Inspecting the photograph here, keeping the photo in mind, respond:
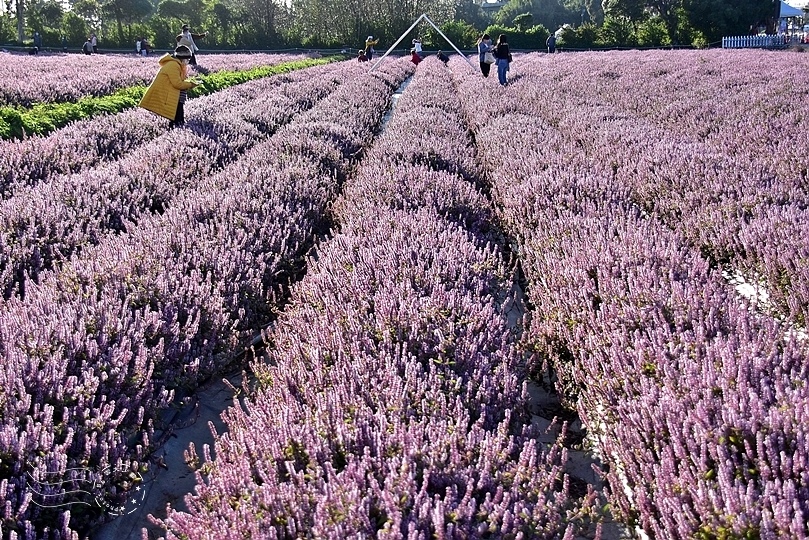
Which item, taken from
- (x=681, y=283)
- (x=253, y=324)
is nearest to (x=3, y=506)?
(x=253, y=324)

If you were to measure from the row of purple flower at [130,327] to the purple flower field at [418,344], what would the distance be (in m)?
0.02

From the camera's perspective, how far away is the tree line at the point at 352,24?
137 feet

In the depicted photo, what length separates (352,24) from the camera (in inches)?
2058

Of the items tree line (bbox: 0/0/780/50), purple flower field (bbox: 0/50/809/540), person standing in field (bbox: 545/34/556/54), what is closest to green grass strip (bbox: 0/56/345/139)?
purple flower field (bbox: 0/50/809/540)

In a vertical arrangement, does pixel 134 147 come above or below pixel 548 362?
above

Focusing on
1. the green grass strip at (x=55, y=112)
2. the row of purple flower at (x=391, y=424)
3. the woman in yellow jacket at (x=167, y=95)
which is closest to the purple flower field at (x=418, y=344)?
the row of purple flower at (x=391, y=424)

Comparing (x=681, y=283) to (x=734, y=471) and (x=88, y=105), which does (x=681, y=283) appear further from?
(x=88, y=105)

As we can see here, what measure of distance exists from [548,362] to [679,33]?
1788 inches

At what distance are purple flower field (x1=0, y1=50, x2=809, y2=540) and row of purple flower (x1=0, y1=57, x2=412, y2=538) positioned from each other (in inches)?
0.6

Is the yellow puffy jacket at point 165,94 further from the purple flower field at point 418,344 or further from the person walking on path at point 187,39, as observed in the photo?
the purple flower field at point 418,344

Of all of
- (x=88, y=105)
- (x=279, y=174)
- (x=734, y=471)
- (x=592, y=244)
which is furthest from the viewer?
(x=88, y=105)

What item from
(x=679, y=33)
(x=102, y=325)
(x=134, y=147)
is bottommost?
(x=102, y=325)

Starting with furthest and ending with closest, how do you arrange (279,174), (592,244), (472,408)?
(279,174)
(592,244)
(472,408)

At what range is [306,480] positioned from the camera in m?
1.88
